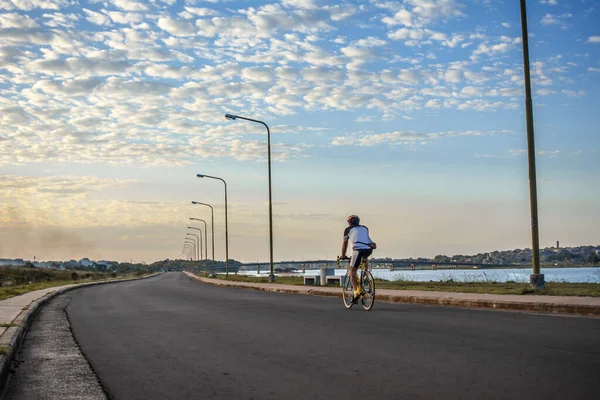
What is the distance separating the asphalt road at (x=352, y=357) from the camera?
6570 mm

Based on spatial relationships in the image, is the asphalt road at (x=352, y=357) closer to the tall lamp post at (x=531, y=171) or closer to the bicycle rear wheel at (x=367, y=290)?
the bicycle rear wheel at (x=367, y=290)

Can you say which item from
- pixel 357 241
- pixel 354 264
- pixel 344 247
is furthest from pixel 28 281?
pixel 357 241

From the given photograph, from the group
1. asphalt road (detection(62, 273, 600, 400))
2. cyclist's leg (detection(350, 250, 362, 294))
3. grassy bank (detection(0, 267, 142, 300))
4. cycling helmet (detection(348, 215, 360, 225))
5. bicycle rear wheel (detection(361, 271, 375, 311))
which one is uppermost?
cycling helmet (detection(348, 215, 360, 225))

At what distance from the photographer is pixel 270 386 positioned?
22.7 ft

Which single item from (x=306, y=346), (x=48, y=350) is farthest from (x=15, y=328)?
(x=306, y=346)

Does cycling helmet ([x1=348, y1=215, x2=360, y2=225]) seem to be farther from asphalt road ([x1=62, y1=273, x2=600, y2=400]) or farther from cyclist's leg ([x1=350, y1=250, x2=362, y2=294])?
asphalt road ([x1=62, y1=273, x2=600, y2=400])

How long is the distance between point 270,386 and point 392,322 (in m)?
6.60

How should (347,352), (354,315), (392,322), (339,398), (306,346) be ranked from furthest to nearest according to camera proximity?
(354,315) → (392,322) → (306,346) → (347,352) → (339,398)

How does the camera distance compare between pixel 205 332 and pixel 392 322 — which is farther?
pixel 392 322

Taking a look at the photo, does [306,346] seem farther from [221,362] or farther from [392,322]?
[392,322]

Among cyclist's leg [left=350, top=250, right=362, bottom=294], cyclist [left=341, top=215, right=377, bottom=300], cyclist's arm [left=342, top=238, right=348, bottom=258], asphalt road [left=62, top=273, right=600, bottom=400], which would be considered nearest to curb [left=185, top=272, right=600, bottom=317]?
asphalt road [left=62, top=273, right=600, bottom=400]

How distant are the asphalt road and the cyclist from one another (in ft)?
5.84

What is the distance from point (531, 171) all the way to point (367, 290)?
23.4ft

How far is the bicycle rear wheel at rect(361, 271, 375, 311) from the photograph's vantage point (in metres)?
16.3
